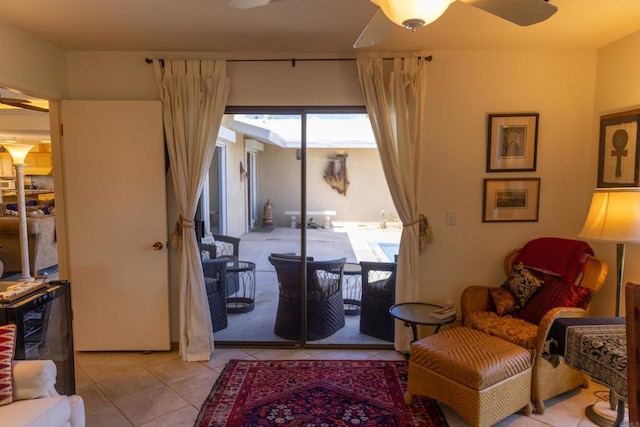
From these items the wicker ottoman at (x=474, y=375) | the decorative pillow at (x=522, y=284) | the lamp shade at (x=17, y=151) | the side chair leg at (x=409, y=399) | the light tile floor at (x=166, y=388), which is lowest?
the light tile floor at (x=166, y=388)

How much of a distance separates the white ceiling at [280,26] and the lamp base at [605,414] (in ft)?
7.91

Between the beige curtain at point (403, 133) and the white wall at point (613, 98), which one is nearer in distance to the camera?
the white wall at point (613, 98)

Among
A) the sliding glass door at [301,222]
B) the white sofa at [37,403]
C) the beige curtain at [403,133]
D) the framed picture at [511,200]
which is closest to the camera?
the white sofa at [37,403]

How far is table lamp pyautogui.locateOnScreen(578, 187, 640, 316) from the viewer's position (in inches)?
91.0

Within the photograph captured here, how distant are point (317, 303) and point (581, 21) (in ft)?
9.48

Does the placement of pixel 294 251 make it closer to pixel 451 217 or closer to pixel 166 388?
pixel 451 217

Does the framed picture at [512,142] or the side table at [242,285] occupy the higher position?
the framed picture at [512,142]

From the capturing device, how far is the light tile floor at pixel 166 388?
2354 millimetres

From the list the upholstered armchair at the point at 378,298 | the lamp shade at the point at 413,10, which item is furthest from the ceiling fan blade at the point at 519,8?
the upholstered armchair at the point at 378,298

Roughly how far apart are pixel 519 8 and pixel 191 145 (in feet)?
7.96

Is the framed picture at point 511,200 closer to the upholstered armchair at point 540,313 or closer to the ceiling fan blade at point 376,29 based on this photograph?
the upholstered armchair at point 540,313

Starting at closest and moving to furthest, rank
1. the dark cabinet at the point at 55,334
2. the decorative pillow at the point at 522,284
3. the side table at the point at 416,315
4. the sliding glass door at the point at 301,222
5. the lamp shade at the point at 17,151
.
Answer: the dark cabinet at the point at 55,334 < the side table at the point at 416,315 < the decorative pillow at the point at 522,284 < the sliding glass door at the point at 301,222 < the lamp shade at the point at 17,151

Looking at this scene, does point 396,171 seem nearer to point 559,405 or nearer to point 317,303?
point 317,303

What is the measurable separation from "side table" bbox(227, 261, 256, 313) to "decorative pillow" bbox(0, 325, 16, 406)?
220 cm
